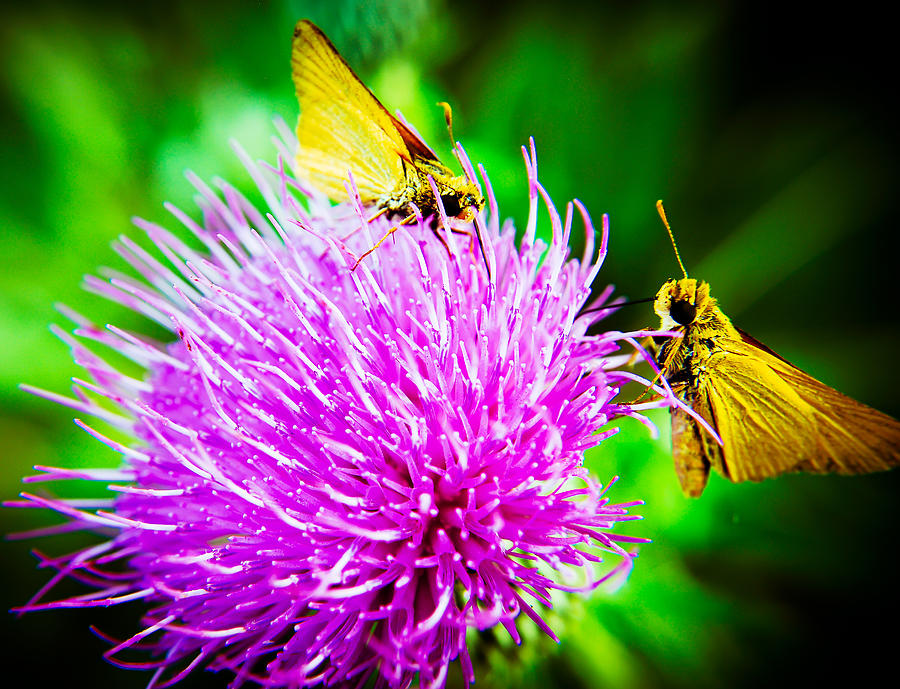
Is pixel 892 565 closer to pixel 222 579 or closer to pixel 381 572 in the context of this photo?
pixel 381 572

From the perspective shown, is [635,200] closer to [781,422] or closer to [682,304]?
[682,304]

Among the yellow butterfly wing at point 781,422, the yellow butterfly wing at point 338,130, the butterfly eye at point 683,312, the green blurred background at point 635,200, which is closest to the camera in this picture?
the yellow butterfly wing at point 781,422

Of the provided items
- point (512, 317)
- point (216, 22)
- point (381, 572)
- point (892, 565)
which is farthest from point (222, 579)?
point (216, 22)

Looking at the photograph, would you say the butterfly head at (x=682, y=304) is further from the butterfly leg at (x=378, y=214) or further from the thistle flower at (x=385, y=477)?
the butterfly leg at (x=378, y=214)

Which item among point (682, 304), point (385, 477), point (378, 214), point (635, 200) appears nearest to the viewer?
point (385, 477)

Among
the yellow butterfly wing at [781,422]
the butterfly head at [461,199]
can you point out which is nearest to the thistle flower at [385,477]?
the butterfly head at [461,199]

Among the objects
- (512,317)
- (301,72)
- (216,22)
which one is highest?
(216,22)

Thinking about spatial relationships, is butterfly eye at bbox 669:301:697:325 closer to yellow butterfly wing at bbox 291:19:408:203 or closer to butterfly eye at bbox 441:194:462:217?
butterfly eye at bbox 441:194:462:217

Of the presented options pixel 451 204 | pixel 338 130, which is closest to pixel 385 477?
pixel 451 204
